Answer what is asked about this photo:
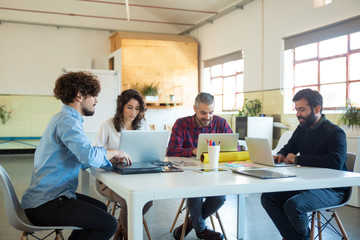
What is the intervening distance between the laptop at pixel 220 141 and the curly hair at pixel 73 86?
895mm

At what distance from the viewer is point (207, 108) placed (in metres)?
3.20

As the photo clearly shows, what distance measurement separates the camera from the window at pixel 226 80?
8.12m

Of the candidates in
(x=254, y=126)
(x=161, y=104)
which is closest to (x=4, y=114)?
(x=161, y=104)

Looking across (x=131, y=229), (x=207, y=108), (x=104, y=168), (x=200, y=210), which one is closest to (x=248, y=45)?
(x=207, y=108)

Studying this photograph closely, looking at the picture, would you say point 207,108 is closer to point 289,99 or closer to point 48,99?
point 289,99

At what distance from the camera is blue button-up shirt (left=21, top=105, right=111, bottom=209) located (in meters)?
1.98

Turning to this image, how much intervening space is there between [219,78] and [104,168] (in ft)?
23.1

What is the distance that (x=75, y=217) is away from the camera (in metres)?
1.94

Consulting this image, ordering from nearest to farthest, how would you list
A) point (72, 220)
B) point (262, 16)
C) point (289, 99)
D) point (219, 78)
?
point (72, 220) → point (289, 99) → point (262, 16) → point (219, 78)

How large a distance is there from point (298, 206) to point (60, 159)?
1.41 m

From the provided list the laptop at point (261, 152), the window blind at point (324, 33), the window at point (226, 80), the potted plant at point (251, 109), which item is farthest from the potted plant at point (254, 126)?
the laptop at point (261, 152)

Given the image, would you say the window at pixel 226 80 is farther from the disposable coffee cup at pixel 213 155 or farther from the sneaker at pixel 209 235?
the disposable coffee cup at pixel 213 155

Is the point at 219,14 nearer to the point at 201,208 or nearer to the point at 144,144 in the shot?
the point at 201,208

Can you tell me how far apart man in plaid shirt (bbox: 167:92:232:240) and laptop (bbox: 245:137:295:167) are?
0.50 meters
